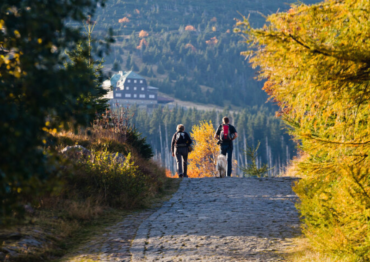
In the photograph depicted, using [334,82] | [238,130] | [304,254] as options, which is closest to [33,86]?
[334,82]

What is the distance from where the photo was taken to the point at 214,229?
25.7 ft

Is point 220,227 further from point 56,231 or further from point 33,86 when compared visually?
point 33,86

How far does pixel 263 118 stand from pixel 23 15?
128704 millimetres

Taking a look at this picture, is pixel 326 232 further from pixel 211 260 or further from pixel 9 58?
pixel 9 58

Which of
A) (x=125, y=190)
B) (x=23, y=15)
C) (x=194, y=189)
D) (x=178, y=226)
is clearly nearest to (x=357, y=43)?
(x=23, y=15)

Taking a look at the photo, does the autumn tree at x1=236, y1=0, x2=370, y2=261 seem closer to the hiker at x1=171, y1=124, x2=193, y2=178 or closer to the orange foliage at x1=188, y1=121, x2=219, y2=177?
the hiker at x1=171, y1=124, x2=193, y2=178

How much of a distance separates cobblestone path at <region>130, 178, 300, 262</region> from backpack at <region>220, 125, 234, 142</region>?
2.91m

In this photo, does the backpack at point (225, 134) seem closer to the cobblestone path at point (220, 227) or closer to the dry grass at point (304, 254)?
the cobblestone path at point (220, 227)

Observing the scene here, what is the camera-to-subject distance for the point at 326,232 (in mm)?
5832

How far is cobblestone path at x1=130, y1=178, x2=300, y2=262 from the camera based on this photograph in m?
6.45

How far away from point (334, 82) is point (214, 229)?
4124 mm

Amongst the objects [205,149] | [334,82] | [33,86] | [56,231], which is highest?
[334,82]

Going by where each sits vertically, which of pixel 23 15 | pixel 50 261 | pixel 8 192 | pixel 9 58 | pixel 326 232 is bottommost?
pixel 50 261

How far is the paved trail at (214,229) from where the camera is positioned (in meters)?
6.41
